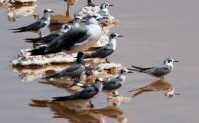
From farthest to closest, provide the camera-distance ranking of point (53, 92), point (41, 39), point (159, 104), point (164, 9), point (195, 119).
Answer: point (164, 9) < point (41, 39) < point (53, 92) < point (159, 104) < point (195, 119)


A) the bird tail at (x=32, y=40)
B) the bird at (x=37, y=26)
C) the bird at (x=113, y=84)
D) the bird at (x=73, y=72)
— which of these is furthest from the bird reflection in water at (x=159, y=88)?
the bird at (x=37, y=26)

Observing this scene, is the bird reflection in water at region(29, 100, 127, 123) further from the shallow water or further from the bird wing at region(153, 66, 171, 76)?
the bird wing at region(153, 66, 171, 76)

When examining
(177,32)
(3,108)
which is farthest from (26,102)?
(177,32)

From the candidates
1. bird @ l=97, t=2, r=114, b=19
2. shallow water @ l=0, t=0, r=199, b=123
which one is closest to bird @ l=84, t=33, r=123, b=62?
shallow water @ l=0, t=0, r=199, b=123

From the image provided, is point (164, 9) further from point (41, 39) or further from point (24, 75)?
point (24, 75)

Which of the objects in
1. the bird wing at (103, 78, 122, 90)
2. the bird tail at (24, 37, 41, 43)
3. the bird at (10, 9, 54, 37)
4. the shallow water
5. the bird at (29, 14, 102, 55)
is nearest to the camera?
the shallow water

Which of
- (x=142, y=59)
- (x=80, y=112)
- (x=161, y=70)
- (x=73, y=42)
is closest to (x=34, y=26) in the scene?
(x=142, y=59)

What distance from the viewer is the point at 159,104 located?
1231cm

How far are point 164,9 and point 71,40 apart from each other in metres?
6.52

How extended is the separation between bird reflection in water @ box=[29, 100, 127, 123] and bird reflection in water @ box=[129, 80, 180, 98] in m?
0.94

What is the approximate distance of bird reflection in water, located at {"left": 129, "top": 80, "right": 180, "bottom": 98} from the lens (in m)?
12.9

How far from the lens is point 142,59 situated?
49.2ft

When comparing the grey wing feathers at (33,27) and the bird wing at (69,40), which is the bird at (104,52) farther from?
the grey wing feathers at (33,27)

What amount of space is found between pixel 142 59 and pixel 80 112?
129 inches
